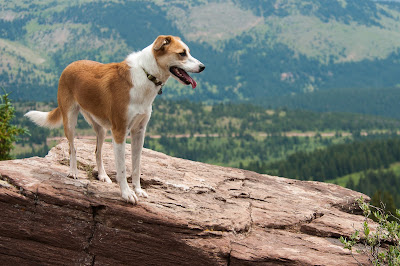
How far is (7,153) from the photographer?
31.6 metres

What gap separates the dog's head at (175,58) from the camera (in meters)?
13.9

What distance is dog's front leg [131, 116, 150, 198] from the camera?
1548 centimetres

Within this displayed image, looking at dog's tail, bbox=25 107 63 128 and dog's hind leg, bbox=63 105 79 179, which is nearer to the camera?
dog's hind leg, bbox=63 105 79 179

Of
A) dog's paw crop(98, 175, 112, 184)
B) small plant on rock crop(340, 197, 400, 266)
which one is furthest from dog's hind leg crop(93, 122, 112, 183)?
small plant on rock crop(340, 197, 400, 266)

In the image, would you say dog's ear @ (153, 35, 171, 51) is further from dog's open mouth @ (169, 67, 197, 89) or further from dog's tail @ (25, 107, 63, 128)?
dog's tail @ (25, 107, 63, 128)

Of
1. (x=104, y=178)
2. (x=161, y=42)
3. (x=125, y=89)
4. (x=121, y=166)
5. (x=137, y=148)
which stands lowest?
(x=104, y=178)

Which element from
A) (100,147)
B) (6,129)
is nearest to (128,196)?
(100,147)

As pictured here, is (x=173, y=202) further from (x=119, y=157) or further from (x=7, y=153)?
(x=7, y=153)

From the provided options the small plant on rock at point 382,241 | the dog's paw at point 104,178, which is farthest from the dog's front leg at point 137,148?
the small plant on rock at point 382,241

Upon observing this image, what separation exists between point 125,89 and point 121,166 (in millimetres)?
2486

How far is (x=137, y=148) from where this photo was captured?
15719 mm

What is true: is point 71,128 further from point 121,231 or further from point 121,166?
point 121,231

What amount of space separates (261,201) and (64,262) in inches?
326

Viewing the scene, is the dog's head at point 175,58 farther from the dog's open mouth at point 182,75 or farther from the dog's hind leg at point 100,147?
the dog's hind leg at point 100,147
